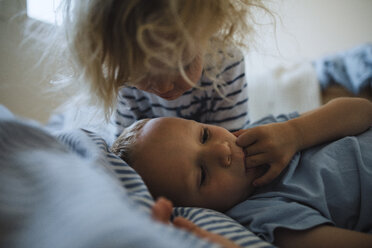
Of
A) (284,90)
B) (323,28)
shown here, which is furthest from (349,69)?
(323,28)

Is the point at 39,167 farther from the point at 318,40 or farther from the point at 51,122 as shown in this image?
the point at 318,40

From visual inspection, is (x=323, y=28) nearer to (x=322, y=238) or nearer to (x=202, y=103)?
(x=202, y=103)

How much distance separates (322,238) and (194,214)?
0.71 feet

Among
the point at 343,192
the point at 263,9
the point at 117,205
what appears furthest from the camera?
the point at 263,9

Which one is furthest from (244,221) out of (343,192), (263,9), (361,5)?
(361,5)

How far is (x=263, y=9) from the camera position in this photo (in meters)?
0.66

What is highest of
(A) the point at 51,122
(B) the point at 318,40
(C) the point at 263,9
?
(C) the point at 263,9

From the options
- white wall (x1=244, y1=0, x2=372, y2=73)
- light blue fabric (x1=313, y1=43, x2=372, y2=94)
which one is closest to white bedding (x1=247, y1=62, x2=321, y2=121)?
light blue fabric (x1=313, y1=43, x2=372, y2=94)

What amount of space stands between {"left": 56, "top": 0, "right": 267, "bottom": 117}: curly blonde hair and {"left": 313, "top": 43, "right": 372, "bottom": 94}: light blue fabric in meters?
1.03

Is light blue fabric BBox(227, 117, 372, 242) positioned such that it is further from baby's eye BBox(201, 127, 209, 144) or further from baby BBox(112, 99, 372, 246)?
baby's eye BBox(201, 127, 209, 144)

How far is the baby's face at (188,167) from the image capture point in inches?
21.8

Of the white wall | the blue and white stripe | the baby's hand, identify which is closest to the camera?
the baby's hand

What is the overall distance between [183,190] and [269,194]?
→ 0.63ft

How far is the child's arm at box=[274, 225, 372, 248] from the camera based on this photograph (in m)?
0.43
